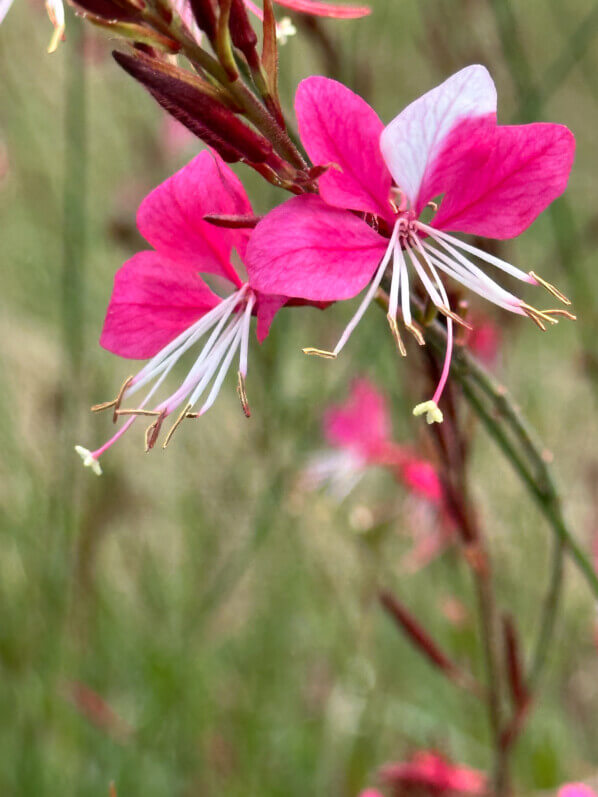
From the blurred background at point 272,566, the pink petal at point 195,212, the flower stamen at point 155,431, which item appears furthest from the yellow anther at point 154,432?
the blurred background at point 272,566

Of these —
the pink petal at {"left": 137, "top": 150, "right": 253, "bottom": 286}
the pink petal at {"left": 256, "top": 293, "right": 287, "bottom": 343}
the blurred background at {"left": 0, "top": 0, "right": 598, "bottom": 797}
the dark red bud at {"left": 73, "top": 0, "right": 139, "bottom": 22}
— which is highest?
the dark red bud at {"left": 73, "top": 0, "right": 139, "bottom": 22}

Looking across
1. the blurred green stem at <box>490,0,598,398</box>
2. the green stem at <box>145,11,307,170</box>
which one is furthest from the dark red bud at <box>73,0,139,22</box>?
the blurred green stem at <box>490,0,598,398</box>

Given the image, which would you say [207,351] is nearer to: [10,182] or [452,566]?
[452,566]

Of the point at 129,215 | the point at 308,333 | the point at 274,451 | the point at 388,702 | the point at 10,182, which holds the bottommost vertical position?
the point at 388,702

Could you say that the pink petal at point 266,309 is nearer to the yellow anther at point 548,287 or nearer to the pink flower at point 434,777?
the yellow anther at point 548,287

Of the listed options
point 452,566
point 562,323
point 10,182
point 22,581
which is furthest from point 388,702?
point 10,182

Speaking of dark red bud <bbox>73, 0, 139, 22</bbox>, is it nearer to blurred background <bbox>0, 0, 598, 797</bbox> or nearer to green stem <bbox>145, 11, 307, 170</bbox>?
green stem <bbox>145, 11, 307, 170</bbox>

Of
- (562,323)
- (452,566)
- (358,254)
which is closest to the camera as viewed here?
(358,254)
